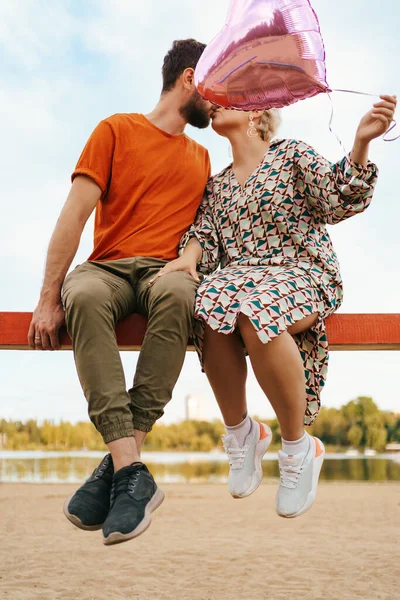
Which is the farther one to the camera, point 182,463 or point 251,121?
point 182,463

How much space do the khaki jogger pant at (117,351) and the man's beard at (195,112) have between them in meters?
0.98

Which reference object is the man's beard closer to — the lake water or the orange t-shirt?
the orange t-shirt

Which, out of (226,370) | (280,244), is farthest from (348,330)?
(226,370)

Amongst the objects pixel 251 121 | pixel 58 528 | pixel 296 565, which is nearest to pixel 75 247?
pixel 251 121

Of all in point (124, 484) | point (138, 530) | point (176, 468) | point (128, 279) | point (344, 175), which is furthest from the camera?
point (176, 468)

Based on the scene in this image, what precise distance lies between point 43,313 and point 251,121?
132 centimetres

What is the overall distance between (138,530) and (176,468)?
1249 inches

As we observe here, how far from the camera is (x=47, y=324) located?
2797 millimetres

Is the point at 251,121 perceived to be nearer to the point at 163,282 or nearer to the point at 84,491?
the point at 163,282

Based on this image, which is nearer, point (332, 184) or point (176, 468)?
point (332, 184)

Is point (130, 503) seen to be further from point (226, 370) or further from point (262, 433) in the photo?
point (262, 433)

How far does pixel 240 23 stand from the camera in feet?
8.72

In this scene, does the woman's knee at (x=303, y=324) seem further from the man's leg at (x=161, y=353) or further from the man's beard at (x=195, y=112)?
the man's beard at (x=195, y=112)

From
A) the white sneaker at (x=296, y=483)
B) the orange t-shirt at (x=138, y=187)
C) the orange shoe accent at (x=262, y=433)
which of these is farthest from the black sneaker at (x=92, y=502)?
the orange t-shirt at (x=138, y=187)
